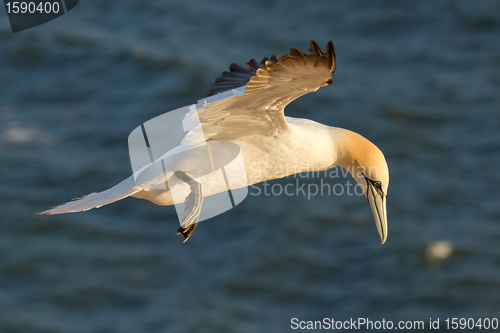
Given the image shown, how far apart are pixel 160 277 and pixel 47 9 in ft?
30.6

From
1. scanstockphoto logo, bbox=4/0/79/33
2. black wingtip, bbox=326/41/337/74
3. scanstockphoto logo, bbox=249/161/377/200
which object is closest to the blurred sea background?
scanstockphoto logo, bbox=249/161/377/200

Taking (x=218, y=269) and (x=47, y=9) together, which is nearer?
(x=218, y=269)

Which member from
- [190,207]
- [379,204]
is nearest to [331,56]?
[190,207]

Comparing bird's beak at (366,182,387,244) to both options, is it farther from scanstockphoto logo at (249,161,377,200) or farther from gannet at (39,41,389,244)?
scanstockphoto logo at (249,161,377,200)

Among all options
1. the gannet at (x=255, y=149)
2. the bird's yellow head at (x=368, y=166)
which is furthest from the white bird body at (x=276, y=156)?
the bird's yellow head at (x=368, y=166)

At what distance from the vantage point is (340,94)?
1680 cm

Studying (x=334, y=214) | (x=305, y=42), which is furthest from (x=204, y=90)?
(x=334, y=214)

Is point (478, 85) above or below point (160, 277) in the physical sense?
above

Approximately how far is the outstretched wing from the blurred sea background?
1084 cm

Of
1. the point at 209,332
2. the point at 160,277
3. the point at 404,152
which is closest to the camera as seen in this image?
the point at 209,332

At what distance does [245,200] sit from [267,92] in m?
12.0

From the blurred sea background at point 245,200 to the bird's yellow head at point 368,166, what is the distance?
10.2 meters

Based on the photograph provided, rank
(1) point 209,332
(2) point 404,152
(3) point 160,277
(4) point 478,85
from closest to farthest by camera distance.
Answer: (1) point 209,332, (3) point 160,277, (2) point 404,152, (4) point 478,85

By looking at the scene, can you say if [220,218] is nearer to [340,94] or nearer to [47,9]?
[340,94]
